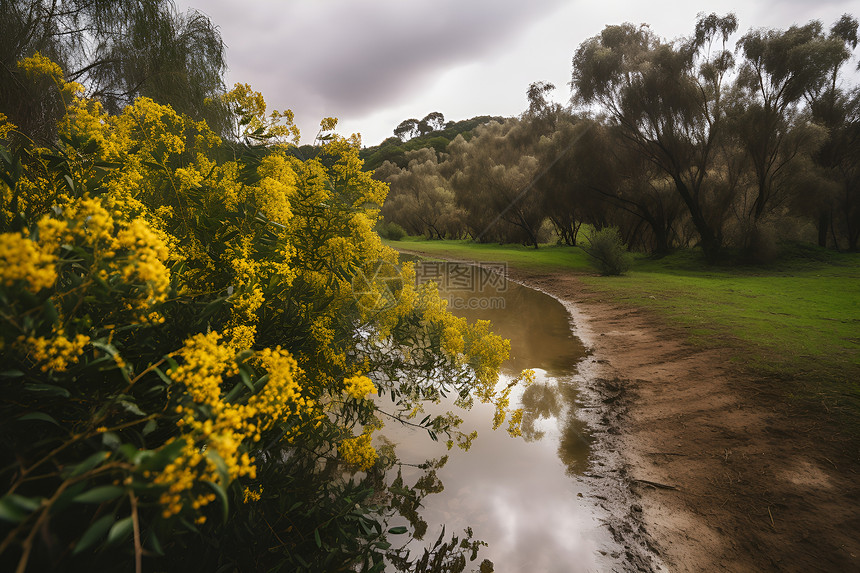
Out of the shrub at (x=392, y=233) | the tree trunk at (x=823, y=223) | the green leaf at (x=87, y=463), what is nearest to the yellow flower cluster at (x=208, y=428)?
the green leaf at (x=87, y=463)

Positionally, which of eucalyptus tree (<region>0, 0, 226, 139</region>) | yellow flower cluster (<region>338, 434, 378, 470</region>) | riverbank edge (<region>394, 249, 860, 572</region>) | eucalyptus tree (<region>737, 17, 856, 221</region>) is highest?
eucalyptus tree (<region>737, 17, 856, 221</region>)

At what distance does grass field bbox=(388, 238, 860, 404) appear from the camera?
655 cm

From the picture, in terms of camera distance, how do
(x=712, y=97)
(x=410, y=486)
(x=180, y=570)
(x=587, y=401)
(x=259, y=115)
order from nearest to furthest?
(x=180, y=570) < (x=259, y=115) < (x=410, y=486) < (x=587, y=401) < (x=712, y=97)

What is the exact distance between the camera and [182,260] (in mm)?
2025

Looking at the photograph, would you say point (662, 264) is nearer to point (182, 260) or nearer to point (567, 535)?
point (567, 535)

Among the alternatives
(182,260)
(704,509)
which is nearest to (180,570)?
(182,260)

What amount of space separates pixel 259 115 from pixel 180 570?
2.77m

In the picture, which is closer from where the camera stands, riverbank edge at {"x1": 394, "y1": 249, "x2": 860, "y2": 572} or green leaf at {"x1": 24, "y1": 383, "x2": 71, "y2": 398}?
green leaf at {"x1": 24, "y1": 383, "x2": 71, "y2": 398}

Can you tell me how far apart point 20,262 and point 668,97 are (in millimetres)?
26975

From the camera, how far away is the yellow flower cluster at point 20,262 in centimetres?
90

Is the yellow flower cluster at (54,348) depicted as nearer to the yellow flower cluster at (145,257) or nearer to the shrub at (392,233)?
the yellow flower cluster at (145,257)

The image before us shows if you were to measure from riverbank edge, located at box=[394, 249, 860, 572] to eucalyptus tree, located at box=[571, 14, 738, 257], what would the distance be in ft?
64.2

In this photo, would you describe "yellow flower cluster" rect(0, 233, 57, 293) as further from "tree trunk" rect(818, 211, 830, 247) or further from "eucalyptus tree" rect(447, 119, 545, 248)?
"tree trunk" rect(818, 211, 830, 247)

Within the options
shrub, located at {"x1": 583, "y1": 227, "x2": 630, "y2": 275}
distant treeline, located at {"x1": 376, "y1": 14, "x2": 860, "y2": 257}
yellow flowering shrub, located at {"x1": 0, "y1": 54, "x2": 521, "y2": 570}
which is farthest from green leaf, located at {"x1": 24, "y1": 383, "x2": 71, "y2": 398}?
distant treeline, located at {"x1": 376, "y1": 14, "x2": 860, "y2": 257}
